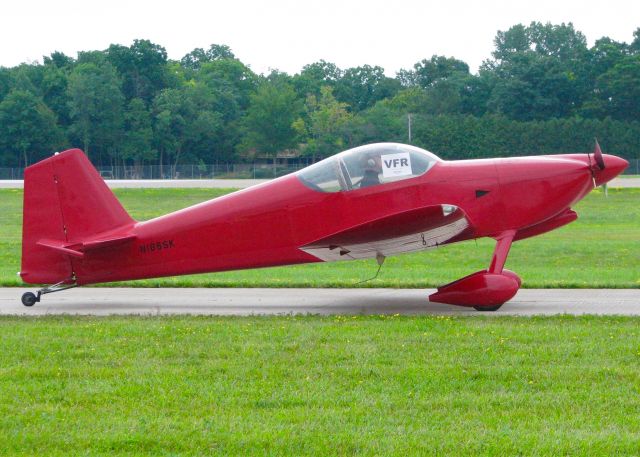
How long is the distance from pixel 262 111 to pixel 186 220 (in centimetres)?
7700

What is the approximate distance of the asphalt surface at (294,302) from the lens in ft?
45.6

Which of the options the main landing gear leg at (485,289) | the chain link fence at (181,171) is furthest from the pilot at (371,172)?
the chain link fence at (181,171)

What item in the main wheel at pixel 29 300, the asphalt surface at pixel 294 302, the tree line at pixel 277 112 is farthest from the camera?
the tree line at pixel 277 112

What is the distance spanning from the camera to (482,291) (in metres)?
13.4

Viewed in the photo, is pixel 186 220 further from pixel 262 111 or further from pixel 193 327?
pixel 262 111

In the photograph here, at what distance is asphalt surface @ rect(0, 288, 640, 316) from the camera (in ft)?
45.6

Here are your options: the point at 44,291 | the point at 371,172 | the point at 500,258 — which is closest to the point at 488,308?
the point at 500,258

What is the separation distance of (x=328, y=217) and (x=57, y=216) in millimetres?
3967

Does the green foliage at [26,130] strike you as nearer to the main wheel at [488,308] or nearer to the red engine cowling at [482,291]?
the red engine cowling at [482,291]

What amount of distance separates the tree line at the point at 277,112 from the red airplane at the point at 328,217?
200 feet

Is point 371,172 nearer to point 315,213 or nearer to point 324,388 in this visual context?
point 315,213

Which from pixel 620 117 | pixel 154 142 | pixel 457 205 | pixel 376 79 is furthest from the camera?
pixel 376 79

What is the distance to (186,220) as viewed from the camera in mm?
14414

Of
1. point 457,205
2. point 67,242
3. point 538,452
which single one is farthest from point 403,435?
point 67,242
